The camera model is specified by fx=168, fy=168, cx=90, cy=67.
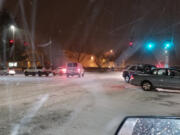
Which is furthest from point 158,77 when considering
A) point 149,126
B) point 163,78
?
point 149,126

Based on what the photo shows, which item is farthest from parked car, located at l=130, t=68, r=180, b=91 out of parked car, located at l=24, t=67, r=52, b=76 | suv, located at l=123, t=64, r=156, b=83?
parked car, located at l=24, t=67, r=52, b=76

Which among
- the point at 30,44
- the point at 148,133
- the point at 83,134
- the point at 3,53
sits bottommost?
the point at 83,134

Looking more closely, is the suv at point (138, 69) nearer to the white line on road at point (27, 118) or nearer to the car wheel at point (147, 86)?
the car wheel at point (147, 86)

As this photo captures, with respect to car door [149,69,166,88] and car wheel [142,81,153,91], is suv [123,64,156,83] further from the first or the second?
car door [149,69,166,88]

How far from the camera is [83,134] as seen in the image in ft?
14.1

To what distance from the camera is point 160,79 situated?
11.0 meters

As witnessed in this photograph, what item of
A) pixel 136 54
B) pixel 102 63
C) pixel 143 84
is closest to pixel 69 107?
pixel 143 84

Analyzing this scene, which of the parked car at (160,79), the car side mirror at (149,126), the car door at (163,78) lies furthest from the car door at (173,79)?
the car side mirror at (149,126)

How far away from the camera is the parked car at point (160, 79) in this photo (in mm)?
10562

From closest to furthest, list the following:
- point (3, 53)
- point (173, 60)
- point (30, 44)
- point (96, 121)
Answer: point (96, 121) → point (3, 53) → point (30, 44) → point (173, 60)

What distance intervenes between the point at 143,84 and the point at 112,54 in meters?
58.9

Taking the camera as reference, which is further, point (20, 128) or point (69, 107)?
point (69, 107)

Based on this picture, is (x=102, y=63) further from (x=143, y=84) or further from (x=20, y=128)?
(x=20, y=128)

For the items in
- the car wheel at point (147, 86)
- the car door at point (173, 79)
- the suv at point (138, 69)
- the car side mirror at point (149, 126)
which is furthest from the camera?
the suv at point (138, 69)
